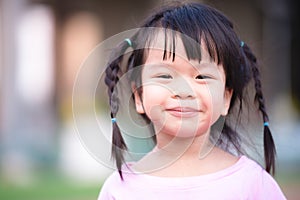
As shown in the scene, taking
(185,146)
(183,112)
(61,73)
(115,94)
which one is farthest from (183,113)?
(61,73)

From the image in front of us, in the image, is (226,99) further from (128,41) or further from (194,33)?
(128,41)

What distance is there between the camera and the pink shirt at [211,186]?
89.0 inches

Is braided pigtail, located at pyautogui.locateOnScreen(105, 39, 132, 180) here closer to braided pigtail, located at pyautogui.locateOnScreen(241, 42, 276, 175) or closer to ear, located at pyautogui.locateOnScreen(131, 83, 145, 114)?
ear, located at pyautogui.locateOnScreen(131, 83, 145, 114)

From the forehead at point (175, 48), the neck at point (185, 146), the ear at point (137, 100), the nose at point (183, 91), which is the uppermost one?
the forehead at point (175, 48)

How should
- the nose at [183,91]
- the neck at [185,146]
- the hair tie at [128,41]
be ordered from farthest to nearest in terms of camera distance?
1. the hair tie at [128,41]
2. the neck at [185,146]
3. the nose at [183,91]

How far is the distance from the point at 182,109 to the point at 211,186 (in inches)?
9.5

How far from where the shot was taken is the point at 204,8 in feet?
7.92

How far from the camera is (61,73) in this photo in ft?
43.9

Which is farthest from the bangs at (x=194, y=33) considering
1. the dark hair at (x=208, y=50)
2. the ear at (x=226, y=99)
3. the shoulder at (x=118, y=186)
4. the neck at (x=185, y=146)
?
the shoulder at (x=118, y=186)

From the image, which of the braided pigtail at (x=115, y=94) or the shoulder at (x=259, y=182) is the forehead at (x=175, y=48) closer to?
the braided pigtail at (x=115, y=94)

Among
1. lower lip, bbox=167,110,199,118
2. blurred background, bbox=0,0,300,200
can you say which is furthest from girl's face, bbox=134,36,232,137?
blurred background, bbox=0,0,300,200

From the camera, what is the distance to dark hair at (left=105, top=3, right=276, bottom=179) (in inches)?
90.9

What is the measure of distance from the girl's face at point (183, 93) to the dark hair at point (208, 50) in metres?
0.03

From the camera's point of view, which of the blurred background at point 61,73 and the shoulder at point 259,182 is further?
the blurred background at point 61,73
